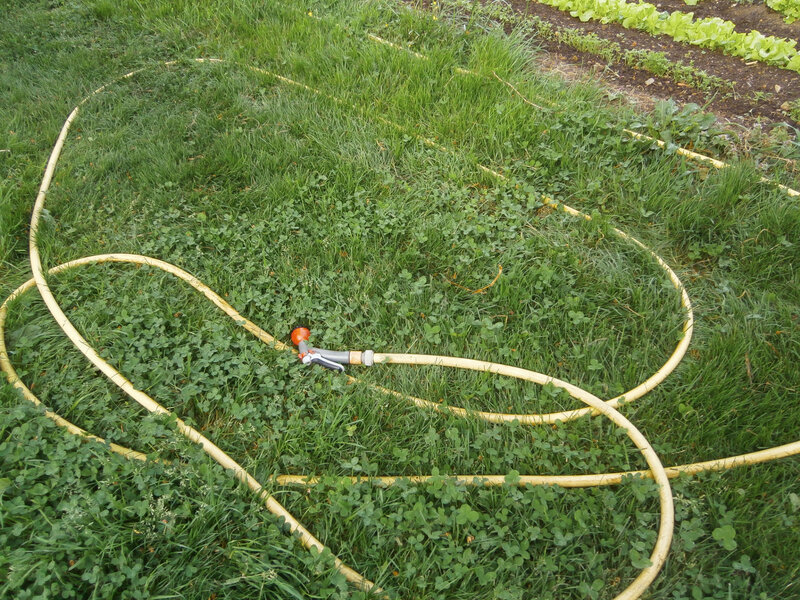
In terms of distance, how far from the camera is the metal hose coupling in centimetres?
242

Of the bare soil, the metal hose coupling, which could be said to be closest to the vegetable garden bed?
the bare soil

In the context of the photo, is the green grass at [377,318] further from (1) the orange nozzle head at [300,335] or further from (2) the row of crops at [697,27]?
(2) the row of crops at [697,27]

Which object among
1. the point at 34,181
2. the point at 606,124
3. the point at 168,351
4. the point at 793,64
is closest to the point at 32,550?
the point at 168,351

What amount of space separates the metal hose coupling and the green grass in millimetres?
58

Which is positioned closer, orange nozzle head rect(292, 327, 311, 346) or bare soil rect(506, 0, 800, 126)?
orange nozzle head rect(292, 327, 311, 346)

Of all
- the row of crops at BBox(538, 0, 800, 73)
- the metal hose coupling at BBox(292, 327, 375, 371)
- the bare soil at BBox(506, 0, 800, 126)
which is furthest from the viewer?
the row of crops at BBox(538, 0, 800, 73)

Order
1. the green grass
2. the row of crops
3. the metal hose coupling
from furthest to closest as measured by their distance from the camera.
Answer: the row of crops < the metal hose coupling < the green grass

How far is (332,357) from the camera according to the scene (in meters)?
2.43

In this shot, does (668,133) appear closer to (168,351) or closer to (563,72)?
(563,72)

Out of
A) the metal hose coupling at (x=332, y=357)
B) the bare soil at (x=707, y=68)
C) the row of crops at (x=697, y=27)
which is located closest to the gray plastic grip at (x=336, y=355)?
the metal hose coupling at (x=332, y=357)

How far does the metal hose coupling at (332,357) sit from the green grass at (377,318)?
6cm

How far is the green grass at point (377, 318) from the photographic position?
74.5 inches

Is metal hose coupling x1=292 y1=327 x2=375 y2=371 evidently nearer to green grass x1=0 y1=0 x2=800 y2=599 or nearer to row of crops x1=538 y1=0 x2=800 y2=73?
green grass x1=0 y1=0 x2=800 y2=599

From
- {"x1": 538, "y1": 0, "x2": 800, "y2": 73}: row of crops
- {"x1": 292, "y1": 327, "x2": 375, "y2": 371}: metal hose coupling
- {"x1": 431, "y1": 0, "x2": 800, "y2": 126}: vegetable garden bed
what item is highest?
{"x1": 538, "y1": 0, "x2": 800, "y2": 73}: row of crops
